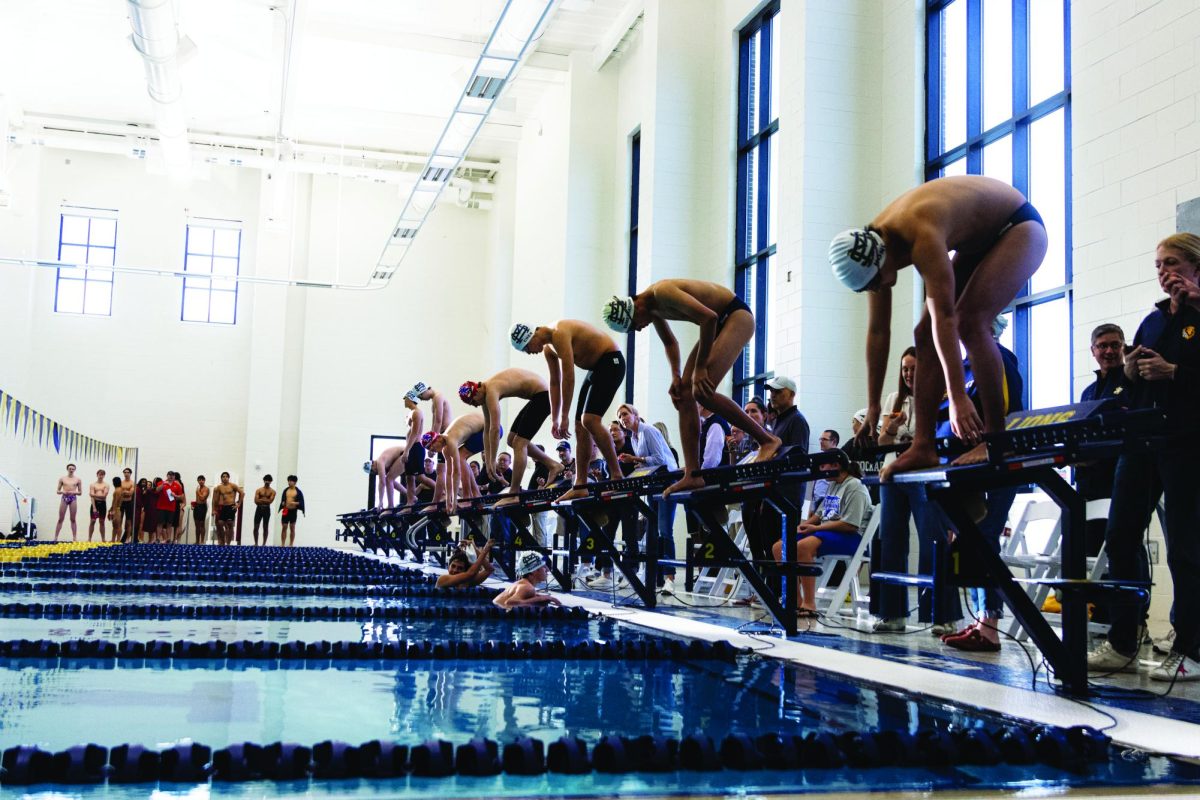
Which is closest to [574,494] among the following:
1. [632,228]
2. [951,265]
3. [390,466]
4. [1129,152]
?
[951,265]

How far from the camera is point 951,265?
413cm

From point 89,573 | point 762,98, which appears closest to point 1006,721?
point 89,573

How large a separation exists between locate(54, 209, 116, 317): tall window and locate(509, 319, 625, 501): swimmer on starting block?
1902 cm

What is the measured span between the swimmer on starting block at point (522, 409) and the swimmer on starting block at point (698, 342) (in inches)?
142

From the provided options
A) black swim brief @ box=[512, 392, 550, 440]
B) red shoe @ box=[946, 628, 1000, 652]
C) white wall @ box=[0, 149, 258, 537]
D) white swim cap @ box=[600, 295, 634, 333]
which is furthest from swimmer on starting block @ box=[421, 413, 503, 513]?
white wall @ box=[0, 149, 258, 537]

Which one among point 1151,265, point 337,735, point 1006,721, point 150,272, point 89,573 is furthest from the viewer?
point 150,272

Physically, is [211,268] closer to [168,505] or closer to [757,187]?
[168,505]

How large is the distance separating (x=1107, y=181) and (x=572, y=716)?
19.9ft

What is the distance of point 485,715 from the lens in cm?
336

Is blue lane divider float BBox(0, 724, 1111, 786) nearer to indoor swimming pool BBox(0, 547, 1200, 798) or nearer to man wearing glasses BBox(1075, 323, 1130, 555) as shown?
indoor swimming pool BBox(0, 547, 1200, 798)

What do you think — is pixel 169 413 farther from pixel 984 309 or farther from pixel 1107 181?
pixel 984 309

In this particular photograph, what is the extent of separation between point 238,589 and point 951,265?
23.8 ft

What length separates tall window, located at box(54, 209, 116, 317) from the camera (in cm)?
2461

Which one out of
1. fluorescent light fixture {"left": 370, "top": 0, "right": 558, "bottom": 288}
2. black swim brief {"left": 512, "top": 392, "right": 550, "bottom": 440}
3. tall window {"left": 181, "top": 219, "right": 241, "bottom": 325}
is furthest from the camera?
tall window {"left": 181, "top": 219, "right": 241, "bottom": 325}
